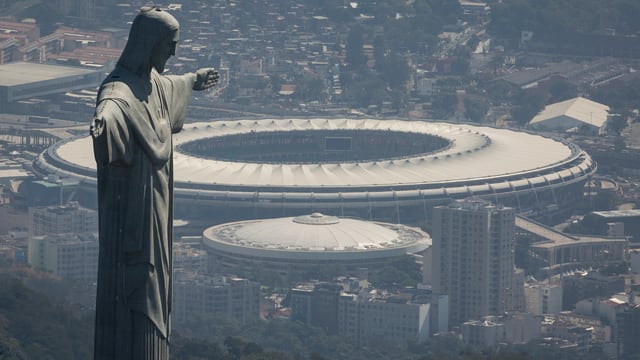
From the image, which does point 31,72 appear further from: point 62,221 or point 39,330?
point 39,330

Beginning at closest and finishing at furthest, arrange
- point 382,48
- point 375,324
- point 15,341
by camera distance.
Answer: point 15,341
point 375,324
point 382,48

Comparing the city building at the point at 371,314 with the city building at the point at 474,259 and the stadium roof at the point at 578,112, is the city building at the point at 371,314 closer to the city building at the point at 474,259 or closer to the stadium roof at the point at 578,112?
the city building at the point at 474,259

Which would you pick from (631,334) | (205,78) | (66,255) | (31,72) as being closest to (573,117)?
(31,72)

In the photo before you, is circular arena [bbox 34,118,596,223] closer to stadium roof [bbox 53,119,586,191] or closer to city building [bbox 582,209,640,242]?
stadium roof [bbox 53,119,586,191]

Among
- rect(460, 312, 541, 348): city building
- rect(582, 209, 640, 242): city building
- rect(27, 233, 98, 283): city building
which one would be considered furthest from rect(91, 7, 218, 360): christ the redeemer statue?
→ rect(582, 209, 640, 242): city building

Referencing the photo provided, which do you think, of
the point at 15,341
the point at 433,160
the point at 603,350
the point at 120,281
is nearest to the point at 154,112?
the point at 120,281

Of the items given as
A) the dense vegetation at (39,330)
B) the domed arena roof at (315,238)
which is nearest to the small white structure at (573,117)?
the domed arena roof at (315,238)

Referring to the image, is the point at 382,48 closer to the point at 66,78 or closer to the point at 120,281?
the point at 66,78
